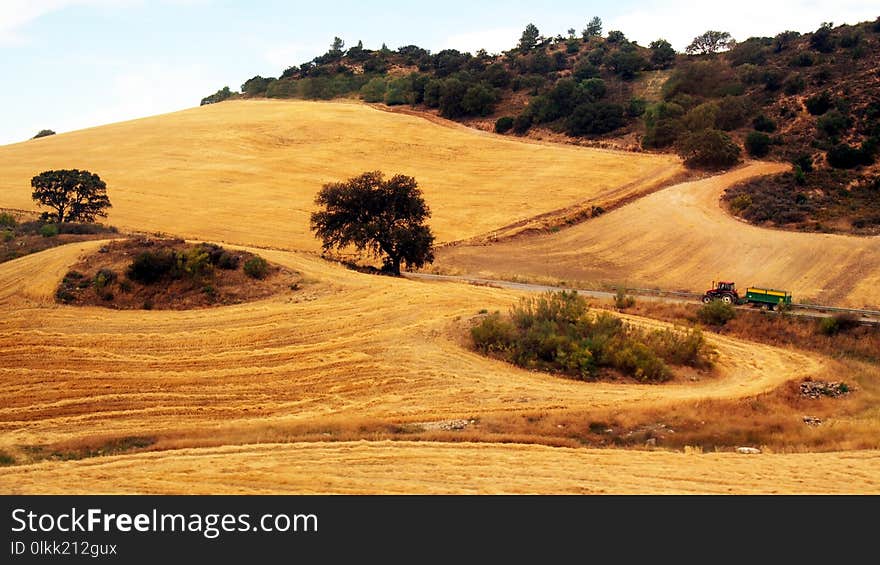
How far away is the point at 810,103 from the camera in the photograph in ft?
244

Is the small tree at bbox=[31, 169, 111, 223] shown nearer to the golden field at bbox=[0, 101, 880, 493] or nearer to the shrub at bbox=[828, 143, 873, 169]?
the golden field at bbox=[0, 101, 880, 493]

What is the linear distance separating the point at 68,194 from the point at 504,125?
49783 millimetres

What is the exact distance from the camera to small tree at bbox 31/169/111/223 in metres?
52.2

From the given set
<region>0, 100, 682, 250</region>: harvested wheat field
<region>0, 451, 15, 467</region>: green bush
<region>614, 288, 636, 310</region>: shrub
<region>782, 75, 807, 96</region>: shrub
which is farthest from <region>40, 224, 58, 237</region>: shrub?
<region>782, 75, 807, 96</region>: shrub

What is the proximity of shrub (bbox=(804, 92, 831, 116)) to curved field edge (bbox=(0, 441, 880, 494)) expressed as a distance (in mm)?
64187

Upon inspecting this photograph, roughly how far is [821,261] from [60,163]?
6311 cm

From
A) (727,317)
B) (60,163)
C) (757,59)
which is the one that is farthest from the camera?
(757,59)

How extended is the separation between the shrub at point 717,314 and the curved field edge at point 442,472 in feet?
55.8

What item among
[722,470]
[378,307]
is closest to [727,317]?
[378,307]

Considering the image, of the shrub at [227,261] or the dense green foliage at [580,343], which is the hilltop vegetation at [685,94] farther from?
the shrub at [227,261]

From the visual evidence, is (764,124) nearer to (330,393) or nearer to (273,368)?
(273,368)

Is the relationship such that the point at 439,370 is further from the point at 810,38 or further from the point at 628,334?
the point at 810,38

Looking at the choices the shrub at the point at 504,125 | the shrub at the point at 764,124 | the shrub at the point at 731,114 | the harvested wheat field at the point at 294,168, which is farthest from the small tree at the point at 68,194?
the shrub at the point at 764,124

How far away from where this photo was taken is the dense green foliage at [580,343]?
25.7m
